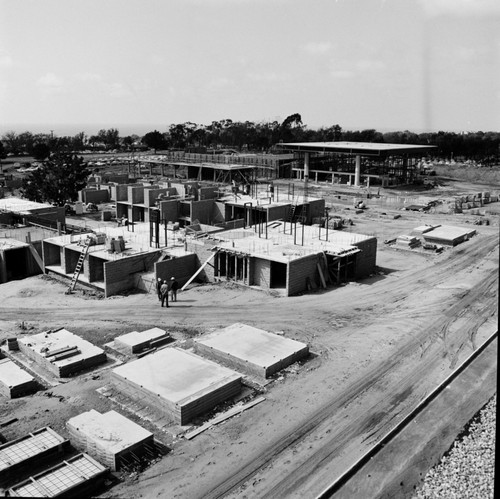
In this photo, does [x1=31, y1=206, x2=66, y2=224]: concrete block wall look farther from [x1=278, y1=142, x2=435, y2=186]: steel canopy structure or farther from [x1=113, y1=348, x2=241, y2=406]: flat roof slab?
[x1=278, y1=142, x2=435, y2=186]: steel canopy structure

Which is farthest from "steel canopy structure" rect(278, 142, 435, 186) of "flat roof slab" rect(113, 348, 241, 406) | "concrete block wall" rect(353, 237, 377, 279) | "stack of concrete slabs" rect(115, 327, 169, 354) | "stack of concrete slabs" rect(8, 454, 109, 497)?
"stack of concrete slabs" rect(8, 454, 109, 497)

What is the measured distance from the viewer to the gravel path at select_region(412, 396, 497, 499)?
9.26 metres

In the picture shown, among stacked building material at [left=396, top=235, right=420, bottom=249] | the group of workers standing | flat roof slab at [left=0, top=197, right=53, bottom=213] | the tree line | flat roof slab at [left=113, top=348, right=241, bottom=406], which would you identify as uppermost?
the tree line

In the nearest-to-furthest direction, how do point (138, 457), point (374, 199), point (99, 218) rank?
point (138, 457), point (99, 218), point (374, 199)

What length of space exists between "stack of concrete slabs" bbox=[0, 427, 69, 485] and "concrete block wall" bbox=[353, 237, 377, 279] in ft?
50.7

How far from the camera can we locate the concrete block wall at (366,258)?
2341cm

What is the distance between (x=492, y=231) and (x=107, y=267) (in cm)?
2490

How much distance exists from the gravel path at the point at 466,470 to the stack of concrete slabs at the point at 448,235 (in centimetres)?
1997

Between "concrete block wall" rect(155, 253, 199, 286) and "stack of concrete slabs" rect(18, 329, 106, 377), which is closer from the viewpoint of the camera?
"stack of concrete slabs" rect(18, 329, 106, 377)

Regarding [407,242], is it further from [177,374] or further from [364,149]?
[364,149]

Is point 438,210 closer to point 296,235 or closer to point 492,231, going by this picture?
point 492,231

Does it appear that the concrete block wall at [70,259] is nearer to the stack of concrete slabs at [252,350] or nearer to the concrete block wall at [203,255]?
the concrete block wall at [203,255]

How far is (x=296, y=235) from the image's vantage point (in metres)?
25.3

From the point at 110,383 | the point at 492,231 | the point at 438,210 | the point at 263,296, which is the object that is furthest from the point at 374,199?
the point at 110,383
